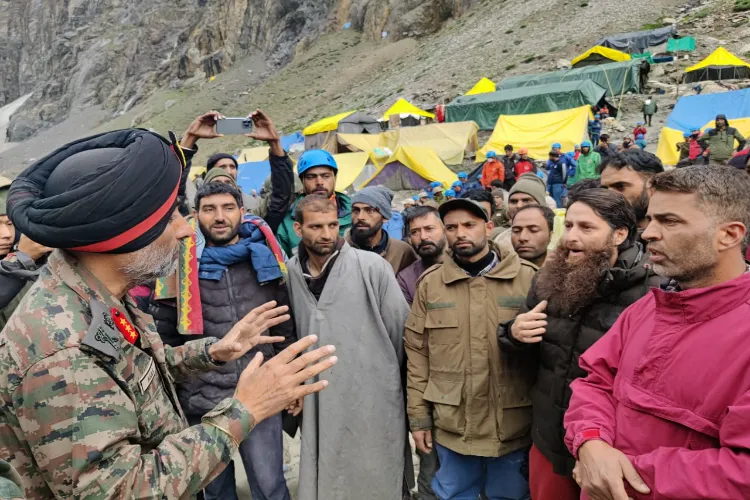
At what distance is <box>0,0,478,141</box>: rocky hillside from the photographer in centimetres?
4947

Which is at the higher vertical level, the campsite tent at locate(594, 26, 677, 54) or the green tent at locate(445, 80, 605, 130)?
the campsite tent at locate(594, 26, 677, 54)

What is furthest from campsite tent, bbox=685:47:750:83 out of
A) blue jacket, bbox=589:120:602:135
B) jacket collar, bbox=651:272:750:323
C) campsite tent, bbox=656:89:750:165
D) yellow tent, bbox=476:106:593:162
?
jacket collar, bbox=651:272:750:323

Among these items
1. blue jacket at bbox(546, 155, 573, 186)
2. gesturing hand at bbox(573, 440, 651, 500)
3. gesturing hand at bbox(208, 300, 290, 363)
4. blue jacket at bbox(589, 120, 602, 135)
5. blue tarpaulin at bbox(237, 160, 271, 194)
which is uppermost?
gesturing hand at bbox(208, 300, 290, 363)

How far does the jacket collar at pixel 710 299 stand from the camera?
1363 mm

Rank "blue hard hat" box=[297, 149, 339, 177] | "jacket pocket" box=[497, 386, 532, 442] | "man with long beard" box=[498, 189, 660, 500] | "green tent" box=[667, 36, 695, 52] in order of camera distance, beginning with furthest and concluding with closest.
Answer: "green tent" box=[667, 36, 695, 52]
"blue hard hat" box=[297, 149, 339, 177]
"jacket pocket" box=[497, 386, 532, 442]
"man with long beard" box=[498, 189, 660, 500]

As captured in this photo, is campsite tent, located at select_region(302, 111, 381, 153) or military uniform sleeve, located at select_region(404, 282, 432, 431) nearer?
military uniform sleeve, located at select_region(404, 282, 432, 431)

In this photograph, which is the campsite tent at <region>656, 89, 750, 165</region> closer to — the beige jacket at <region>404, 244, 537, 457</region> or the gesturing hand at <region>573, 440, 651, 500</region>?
the beige jacket at <region>404, 244, 537, 457</region>

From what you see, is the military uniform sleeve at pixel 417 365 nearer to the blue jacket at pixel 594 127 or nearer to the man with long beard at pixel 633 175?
the man with long beard at pixel 633 175

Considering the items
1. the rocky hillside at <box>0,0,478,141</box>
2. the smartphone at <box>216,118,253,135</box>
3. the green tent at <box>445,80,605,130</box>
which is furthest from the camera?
the rocky hillside at <box>0,0,478,141</box>

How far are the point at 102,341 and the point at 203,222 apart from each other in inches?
63.1

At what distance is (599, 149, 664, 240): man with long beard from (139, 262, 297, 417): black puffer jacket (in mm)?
2207

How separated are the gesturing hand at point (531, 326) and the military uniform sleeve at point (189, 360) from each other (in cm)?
126

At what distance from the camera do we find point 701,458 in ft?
4.14

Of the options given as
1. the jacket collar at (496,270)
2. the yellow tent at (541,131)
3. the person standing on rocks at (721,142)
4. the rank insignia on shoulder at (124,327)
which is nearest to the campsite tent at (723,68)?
the yellow tent at (541,131)
